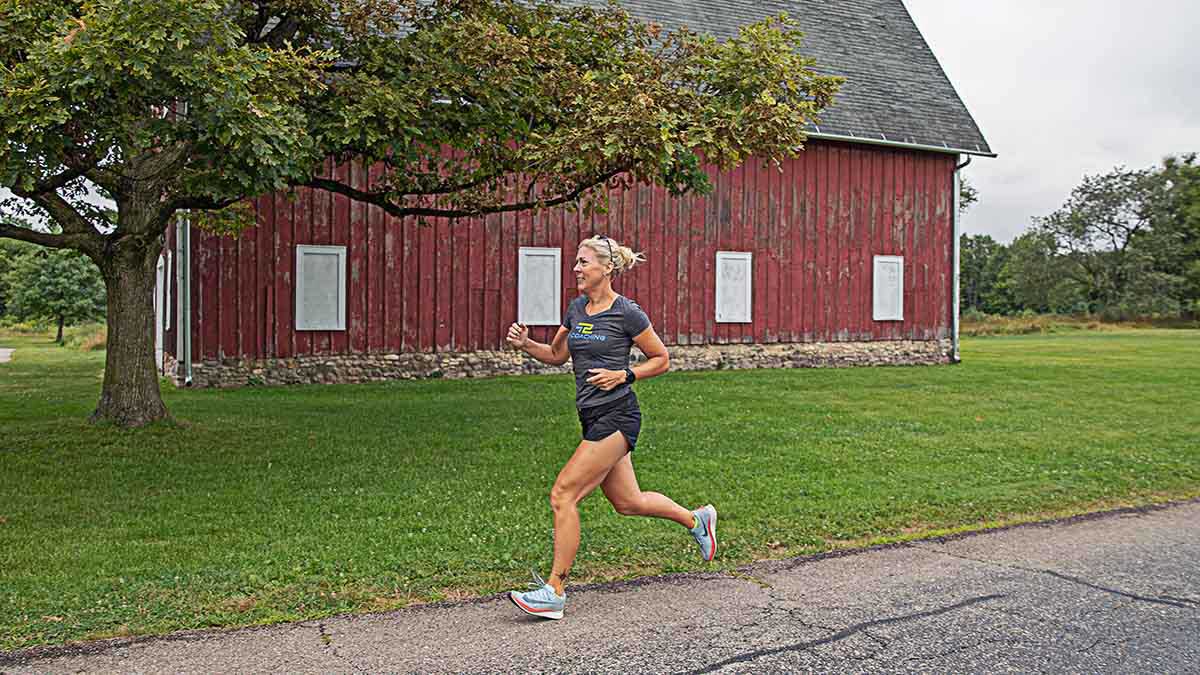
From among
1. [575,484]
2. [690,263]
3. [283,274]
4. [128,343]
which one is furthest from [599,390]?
[690,263]

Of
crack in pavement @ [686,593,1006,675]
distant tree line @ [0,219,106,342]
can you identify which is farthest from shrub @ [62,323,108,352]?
crack in pavement @ [686,593,1006,675]

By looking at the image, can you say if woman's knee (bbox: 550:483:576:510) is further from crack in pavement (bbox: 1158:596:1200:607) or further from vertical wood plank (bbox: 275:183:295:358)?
vertical wood plank (bbox: 275:183:295:358)

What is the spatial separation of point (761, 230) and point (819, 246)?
1.56 metres

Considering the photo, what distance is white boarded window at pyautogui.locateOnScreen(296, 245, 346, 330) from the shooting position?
63.3ft

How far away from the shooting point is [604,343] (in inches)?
229

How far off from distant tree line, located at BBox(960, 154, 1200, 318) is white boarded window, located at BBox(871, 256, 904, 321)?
4043cm

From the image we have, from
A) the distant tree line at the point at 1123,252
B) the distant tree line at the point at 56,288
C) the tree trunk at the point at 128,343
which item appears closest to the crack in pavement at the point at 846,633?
the tree trunk at the point at 128,343

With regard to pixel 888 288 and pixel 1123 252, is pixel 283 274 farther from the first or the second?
pixel 1123 252

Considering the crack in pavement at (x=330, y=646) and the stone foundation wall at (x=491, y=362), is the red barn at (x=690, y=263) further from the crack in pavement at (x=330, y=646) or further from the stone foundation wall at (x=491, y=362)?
the crack in pavement at (x=330, y=646)

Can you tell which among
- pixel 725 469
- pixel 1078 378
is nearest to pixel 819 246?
pixel 1078 378

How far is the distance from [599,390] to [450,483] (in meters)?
3.92

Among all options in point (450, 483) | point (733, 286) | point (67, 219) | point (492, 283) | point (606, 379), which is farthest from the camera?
point (733, 286)

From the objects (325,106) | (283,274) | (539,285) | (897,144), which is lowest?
(539,285)

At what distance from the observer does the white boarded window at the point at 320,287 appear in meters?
19.3
